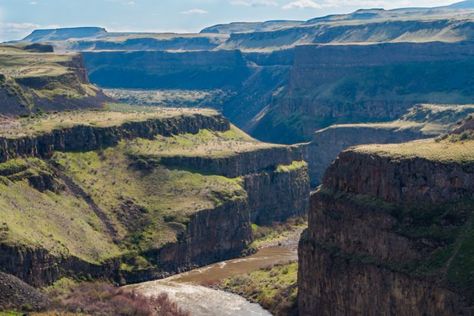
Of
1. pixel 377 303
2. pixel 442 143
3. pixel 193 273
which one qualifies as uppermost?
pixel 442 143

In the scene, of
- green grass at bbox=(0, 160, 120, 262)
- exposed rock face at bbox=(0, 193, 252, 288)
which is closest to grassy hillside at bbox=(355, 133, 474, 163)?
exposed rock face at bbox=(0, 193, 252, 288)

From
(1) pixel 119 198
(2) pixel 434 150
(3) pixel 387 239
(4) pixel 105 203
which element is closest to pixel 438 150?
(2) pixel 434 150

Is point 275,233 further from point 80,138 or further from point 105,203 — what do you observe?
point 80,138

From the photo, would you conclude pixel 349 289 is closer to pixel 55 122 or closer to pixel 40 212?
pixel 40 212

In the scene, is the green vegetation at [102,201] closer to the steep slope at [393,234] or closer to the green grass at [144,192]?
the green grass at [144,192]

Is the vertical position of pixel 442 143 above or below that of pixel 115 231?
above

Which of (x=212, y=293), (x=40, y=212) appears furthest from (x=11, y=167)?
(x=212, y=293)
